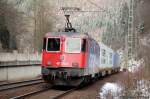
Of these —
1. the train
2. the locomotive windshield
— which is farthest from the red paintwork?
the locomotive windshield

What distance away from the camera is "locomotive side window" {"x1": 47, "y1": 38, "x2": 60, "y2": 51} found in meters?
20.2

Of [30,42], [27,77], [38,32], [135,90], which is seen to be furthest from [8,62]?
[30,42]

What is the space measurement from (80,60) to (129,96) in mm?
5930

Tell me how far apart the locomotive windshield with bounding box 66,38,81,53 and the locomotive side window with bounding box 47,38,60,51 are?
51cm

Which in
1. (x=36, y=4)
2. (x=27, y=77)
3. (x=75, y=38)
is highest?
(x=36, y=4)

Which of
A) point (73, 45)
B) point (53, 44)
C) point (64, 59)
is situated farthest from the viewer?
point (53, 44)

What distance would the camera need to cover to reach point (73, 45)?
20016 mm

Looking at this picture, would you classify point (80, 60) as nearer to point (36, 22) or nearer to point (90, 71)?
point (90, 71)

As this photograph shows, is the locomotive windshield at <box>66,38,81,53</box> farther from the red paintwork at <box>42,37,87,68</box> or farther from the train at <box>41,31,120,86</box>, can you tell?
the red paintwork at <box>42,37,87,68</box>

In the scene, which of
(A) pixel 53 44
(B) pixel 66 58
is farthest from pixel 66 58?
(A) pixel 53 44

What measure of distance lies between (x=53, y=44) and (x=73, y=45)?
1.06 meters

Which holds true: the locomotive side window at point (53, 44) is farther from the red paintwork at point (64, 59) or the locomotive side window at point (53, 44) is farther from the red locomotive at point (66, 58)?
the red paintwork at point (64, 59)

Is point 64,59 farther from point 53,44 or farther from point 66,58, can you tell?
point 53,44

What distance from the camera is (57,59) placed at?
19859 mm
